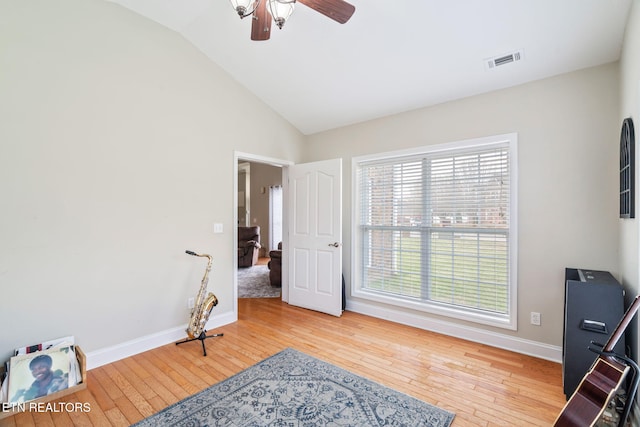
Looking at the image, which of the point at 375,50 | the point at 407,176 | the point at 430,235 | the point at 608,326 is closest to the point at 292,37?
the point at 375,50

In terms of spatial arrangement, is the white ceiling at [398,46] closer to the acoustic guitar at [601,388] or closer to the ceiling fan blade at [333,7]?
the ceiling fan blade at [333,7]

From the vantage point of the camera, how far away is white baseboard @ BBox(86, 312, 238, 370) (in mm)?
2527

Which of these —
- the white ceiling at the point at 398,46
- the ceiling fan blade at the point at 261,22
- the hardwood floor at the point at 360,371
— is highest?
the white ceiling at the point at 398,46

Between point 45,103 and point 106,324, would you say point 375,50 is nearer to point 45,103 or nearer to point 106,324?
point 45,103

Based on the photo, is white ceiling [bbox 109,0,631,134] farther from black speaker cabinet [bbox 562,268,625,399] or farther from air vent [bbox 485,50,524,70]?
black speaker cabinet [bbox 562,268,625,399]

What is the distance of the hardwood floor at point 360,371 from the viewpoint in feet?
6.40

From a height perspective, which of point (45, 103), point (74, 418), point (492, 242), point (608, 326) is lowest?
point (74, 418)

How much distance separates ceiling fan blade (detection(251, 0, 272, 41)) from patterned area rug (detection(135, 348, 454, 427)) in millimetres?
2552

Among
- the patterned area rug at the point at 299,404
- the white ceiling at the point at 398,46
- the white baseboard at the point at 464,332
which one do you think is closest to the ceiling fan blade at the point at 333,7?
the white ceiling at the point at 398,46

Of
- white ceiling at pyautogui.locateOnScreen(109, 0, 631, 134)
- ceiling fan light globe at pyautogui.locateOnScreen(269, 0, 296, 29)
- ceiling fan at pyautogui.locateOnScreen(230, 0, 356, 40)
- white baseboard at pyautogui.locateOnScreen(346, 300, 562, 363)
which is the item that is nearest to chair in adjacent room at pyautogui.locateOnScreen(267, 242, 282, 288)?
white baseboard at pyautogui.locateOnScreen(346, 300, 562, 363)

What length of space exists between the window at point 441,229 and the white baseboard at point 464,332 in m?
0.13

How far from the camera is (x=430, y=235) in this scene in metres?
3.39

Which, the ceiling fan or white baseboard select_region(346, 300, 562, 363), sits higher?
the ceiling fan

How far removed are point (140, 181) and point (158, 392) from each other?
180cm
